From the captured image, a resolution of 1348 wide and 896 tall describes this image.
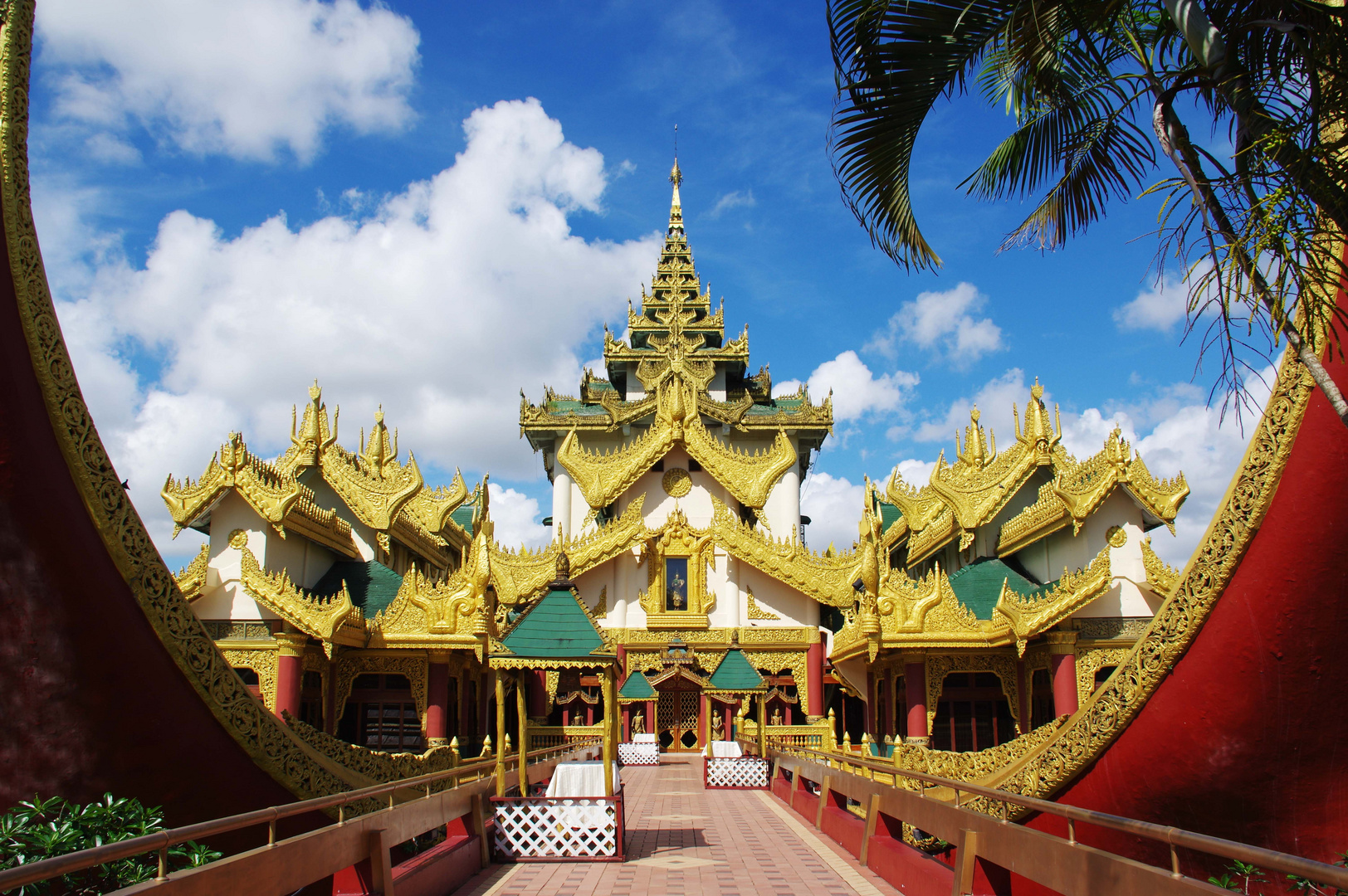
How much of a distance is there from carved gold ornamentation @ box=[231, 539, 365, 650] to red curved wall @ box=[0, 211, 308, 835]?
8875 mm

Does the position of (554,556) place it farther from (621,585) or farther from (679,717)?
(679,717)

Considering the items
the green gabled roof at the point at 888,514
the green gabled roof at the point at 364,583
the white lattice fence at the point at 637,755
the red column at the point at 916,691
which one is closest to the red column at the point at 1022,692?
the red column at the point at 916,691

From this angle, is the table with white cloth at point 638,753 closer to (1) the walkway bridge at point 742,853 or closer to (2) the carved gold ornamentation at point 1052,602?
(1) the walkway bridge at point 742,853

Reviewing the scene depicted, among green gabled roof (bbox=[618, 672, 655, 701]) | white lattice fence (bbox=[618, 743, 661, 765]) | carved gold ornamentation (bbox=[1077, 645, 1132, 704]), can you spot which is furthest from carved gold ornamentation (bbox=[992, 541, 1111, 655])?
white lattice fence (bbox=[618, 743, 661, 765])

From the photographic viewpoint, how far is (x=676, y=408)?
80.2 feet

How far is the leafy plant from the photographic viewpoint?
4.59 meters

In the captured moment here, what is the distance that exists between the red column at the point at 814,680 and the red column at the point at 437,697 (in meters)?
8.95

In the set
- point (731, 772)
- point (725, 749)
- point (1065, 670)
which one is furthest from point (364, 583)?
point (1065, 670)

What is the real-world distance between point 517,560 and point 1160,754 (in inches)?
676

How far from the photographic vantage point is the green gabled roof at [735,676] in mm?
17547

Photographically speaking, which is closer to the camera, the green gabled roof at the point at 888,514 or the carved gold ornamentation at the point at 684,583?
the carved gold ornamentation at the point at 684,583

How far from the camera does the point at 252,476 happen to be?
52.5ft

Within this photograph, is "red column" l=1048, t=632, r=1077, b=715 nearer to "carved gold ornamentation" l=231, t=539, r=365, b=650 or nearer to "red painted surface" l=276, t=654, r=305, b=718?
"carved gold ornamentation" l=231, t=539, r=365, b=650

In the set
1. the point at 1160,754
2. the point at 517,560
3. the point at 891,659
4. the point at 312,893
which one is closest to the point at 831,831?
the point at 1160,754
